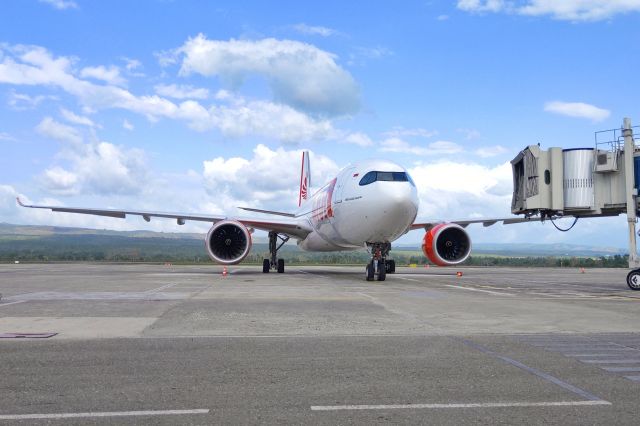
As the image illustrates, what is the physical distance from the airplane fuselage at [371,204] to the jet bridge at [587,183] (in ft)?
13.5

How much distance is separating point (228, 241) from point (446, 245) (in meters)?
9.68

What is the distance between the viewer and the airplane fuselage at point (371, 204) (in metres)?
19.9

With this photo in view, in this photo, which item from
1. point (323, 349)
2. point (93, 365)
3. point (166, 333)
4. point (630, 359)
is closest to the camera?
point (93, 365)

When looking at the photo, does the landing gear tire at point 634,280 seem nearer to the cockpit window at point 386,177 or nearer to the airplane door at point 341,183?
the cockpit window at point 386,177

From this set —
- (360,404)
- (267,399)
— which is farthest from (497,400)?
(267,399)

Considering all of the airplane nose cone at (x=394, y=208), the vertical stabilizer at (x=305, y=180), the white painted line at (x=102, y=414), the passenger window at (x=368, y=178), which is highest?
the vertical stabilizer at (x=305, y=180)

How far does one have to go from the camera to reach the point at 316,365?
20.3 feet

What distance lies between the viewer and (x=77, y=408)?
456 centimetres

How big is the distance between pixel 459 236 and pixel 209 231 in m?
11.0

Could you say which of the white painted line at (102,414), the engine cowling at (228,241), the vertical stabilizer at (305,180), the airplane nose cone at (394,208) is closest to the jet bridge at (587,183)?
the airplane nose cone at (394,208)

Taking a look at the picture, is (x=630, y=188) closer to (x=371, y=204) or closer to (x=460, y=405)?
(x=371, y=204)

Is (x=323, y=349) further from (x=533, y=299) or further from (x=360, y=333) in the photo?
(x=533, y=299)

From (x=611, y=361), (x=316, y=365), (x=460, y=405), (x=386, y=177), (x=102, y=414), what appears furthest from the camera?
(x=386, y=177)

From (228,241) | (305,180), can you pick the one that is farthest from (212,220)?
(305,180)
